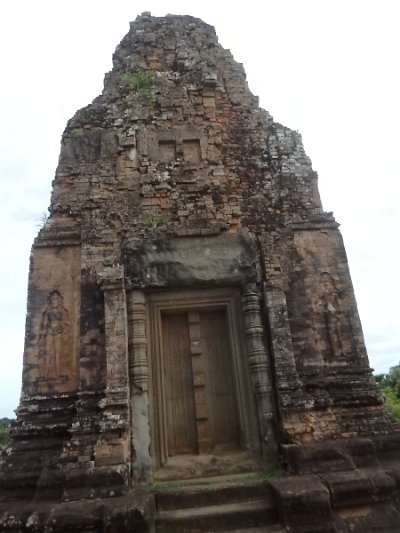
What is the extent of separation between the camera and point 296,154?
333 inches

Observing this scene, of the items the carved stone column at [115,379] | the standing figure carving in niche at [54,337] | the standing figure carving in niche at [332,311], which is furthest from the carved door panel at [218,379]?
the standing figure carving in niche at [54,337]

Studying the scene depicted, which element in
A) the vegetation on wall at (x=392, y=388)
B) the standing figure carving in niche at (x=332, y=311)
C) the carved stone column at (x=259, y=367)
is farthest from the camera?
the vegetation on wall at (x=392, y=388)

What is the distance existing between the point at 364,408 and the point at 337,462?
1208 mm

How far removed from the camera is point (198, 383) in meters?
6.97

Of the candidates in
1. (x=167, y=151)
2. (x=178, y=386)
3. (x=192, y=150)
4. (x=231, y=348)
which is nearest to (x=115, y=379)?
(x=178, y=386)

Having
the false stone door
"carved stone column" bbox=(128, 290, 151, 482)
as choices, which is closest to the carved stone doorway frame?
the false stone door

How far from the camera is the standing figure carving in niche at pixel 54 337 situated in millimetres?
6730

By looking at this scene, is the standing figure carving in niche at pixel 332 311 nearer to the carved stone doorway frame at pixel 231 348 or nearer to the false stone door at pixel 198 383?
the carved stone doorway frame at pixel 231 348

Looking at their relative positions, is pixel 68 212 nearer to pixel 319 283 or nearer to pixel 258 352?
pixel 258 352

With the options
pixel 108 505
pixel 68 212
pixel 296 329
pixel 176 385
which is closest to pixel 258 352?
pixel 296 329

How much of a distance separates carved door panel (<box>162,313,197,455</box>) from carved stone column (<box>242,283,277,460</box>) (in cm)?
111

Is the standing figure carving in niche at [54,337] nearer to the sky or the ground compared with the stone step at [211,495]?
nearer to the sky

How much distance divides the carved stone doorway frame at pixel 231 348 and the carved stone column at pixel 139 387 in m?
0.28

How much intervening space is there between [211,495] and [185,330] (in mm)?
2726
